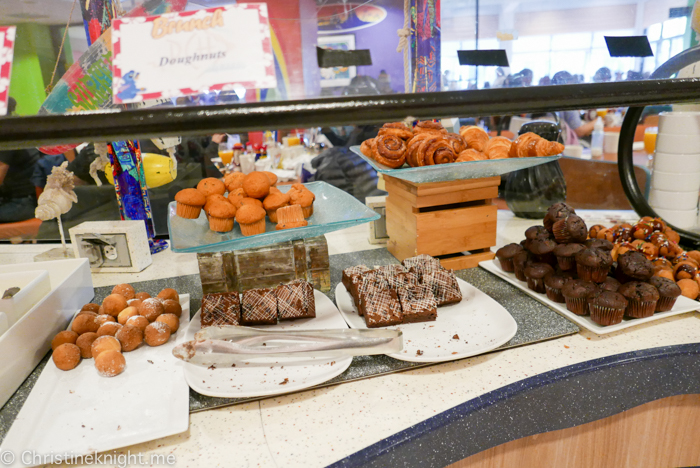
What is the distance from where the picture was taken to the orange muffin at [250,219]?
114 cm

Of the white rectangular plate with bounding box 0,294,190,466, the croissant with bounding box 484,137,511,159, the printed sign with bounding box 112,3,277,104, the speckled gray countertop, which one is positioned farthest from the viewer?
the croissant with bounding box 484,137,511,159

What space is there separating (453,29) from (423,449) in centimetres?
155

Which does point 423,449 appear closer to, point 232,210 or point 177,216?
point 232,210

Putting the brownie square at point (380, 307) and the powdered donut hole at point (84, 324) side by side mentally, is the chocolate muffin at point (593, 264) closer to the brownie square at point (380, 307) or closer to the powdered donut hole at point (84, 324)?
the brownie square at point (380, 307)

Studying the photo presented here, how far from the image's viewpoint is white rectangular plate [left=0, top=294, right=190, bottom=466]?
69 centimetres

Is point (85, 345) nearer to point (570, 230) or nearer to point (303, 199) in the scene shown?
point (303, 199)

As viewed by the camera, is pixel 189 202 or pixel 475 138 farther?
pixel 475 138

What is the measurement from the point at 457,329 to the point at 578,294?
0.28m

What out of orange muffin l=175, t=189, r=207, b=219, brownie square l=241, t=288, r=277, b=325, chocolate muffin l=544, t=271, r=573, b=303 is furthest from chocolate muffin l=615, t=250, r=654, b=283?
orange muffin l=175, t=189, r=207, b=219

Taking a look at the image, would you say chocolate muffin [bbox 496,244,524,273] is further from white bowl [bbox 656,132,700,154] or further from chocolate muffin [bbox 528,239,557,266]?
white bowl [bbox 656,132,700,154]

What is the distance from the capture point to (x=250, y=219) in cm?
114

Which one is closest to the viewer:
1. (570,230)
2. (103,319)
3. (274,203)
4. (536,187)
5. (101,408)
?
(101,408)

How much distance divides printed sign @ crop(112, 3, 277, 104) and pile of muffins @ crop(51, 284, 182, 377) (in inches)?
21.3

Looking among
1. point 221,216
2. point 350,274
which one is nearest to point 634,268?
point 350,274
